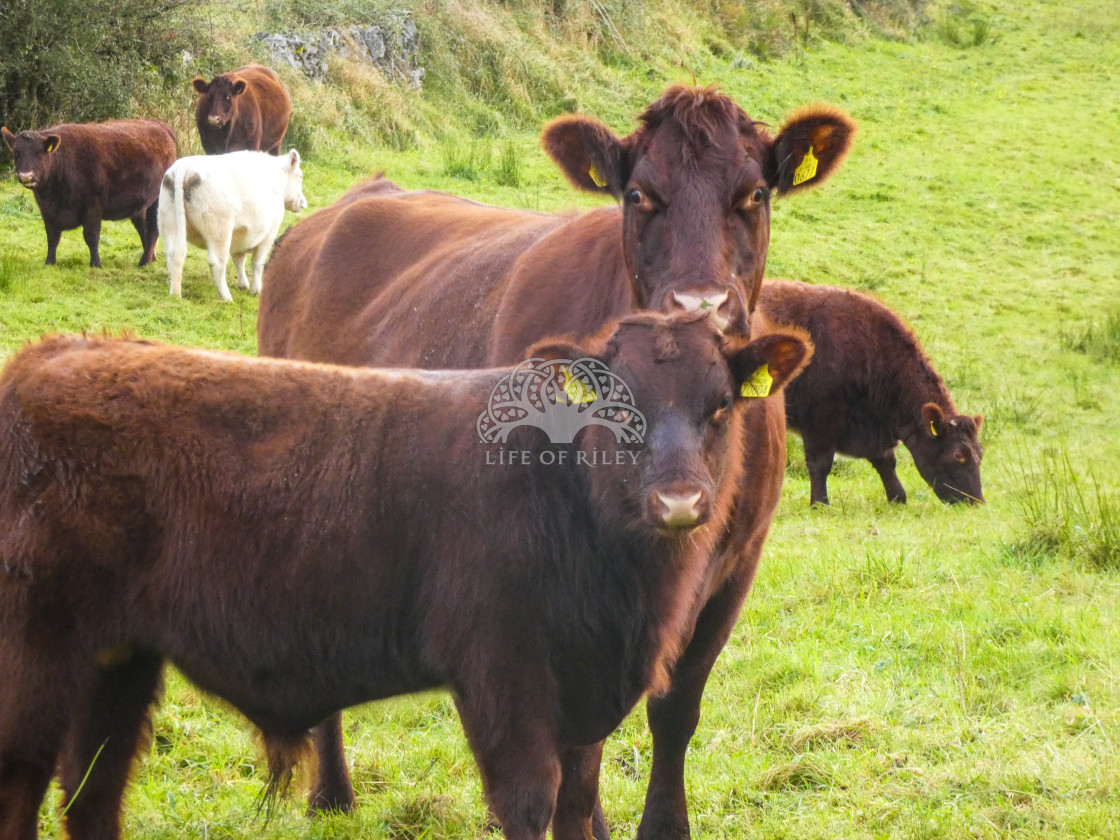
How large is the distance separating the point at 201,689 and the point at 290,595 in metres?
0.44

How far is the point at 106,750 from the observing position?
3555 millimetres

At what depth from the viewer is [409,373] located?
3.55 m

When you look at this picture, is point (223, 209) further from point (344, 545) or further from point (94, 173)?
point (344, 545)

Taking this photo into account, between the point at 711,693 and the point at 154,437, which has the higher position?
the point at 154,437

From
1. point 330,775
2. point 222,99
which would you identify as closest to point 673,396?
point 330,775

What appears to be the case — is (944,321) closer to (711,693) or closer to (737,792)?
(711,693)

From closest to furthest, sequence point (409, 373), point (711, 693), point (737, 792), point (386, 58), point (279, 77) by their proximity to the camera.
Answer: point (409, 373) < point (737, 792) < point (711, 693) < point (279, 77) < point (386, 58)

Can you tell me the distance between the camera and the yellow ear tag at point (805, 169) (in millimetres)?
4086

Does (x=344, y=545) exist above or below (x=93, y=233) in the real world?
above

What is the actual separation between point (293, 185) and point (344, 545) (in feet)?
34.5

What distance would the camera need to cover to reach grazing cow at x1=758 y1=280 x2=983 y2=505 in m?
10.3

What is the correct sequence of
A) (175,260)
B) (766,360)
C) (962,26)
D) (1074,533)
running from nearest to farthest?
(766,360) → (1074,533) → (175,260) → (962,26)

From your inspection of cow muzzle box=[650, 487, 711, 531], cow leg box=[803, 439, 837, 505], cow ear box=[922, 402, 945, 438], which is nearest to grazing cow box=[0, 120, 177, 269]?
cow leg box=[803, 439, 837, 505]

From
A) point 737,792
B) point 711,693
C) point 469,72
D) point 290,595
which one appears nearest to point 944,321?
point 469,72
